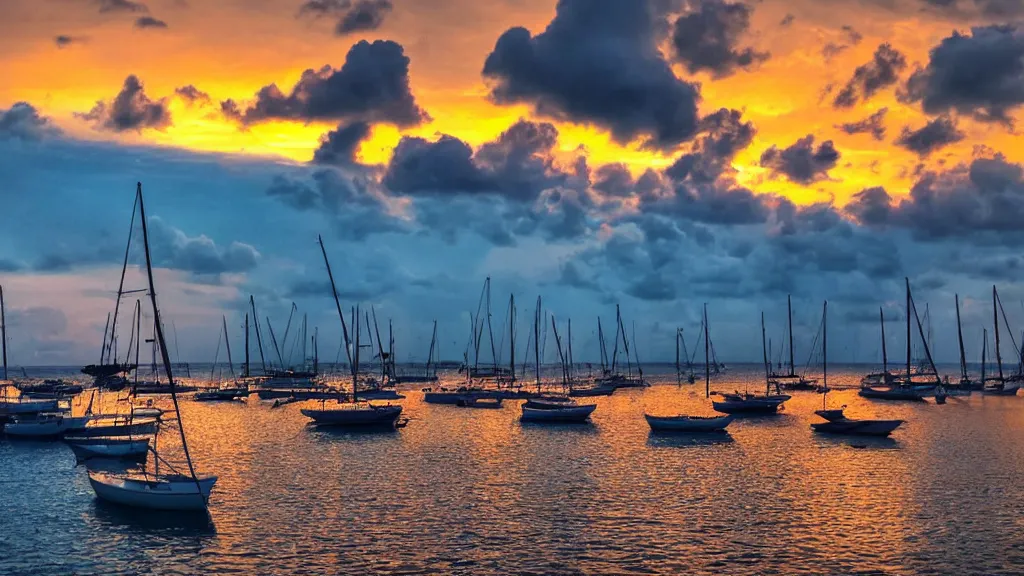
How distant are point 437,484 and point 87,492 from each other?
22.4m

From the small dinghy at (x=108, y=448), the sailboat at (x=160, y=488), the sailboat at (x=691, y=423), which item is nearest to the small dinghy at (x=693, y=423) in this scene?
the sailboat at (x=691, y=423)

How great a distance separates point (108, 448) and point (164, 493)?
24.5 m

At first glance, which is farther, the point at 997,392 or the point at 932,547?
the point at 997,392

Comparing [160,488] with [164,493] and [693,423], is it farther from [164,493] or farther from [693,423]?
[693,423]

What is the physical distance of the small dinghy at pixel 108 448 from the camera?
65562mm

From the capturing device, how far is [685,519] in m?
46.2

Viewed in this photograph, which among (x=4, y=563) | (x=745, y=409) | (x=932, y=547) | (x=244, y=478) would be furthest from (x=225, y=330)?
(x=932, y=547)

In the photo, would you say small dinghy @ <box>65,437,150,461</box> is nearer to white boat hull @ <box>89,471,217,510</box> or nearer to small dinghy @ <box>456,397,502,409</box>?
white boat hull @ <box>89,471,217,510</box>

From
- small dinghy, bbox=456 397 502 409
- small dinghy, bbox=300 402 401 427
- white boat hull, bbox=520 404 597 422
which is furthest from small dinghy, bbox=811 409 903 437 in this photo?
small dinghy, bbox=456 397 502 409

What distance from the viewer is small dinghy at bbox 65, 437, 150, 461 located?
6556 cm

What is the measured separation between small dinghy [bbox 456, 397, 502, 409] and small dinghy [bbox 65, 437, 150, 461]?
211 feet

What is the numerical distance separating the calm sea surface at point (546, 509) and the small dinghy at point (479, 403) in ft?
129

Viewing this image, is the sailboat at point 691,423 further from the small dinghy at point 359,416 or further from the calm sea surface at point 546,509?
the small dinghy at point 359,416

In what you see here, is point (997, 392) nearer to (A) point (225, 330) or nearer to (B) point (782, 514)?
(B) point (782, 514)
